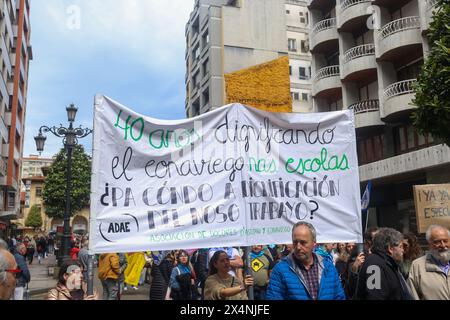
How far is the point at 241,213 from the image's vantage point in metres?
4.96

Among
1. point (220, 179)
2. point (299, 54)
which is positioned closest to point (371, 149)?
point (220, 179)

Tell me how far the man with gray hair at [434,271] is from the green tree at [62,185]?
47478 mm

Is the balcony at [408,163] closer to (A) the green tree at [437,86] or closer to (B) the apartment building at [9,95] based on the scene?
(A) the green tree at [437,86]

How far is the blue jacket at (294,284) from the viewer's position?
350 cm

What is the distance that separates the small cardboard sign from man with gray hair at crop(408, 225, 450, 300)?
4976mm

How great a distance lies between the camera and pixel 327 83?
29.1 meters

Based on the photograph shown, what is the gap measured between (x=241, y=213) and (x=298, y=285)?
1.54 metres

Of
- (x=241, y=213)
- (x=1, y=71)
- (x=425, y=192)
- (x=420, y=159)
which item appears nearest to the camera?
(x=241, y=213)

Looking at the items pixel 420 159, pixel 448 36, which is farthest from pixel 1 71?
pixel 448 36

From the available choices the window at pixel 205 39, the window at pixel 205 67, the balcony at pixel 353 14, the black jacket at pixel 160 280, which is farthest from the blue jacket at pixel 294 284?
the window at pixel 205 39

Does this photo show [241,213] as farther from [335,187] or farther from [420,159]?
[420,159]

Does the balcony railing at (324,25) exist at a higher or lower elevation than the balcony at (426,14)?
higher
